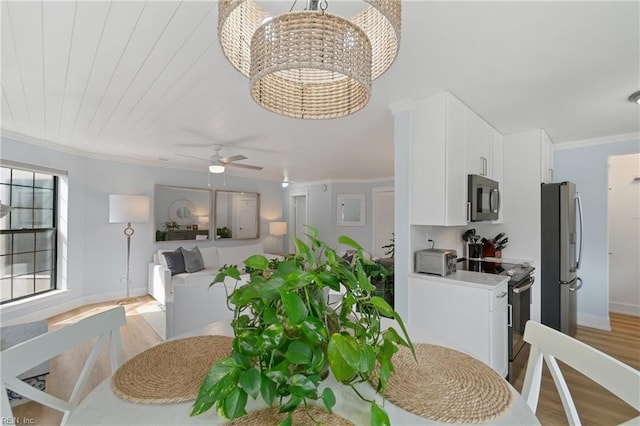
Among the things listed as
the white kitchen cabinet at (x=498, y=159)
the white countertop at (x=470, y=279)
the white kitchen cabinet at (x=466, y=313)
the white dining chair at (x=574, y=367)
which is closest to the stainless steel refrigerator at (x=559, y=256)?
the white kitchen cabinet at (x=498, y=159)

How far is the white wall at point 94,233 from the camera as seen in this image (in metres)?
3.60

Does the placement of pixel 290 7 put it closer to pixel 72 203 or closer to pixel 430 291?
pixel 430 291

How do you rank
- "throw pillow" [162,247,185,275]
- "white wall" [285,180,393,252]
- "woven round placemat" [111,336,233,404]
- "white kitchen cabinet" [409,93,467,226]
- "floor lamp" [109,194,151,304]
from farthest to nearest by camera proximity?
"white wall" [285,180,393,252] → "throw pillow" [162,247,185,275] → "floor lamp" [109,194,151,304] → "white kitchen cabinet" [409,93,467,226] → "woven round placemat" [111,336,233,404]

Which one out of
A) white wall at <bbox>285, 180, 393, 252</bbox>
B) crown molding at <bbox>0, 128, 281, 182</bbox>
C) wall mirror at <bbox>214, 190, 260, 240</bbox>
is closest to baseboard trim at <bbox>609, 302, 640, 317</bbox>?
white wall at <bbox>285, 180, 393, 252</bbox>

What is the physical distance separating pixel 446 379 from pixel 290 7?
5.14ft

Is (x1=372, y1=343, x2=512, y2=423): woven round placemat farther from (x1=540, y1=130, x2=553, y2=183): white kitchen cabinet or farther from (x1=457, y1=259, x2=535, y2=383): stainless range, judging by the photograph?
(x1=540, y1=130, x2=553, y2=183): white kitchen cabinet

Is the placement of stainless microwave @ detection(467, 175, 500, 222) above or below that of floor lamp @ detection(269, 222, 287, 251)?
above

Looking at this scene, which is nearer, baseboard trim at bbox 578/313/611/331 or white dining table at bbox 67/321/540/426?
white dining table at bbox 67/321/540/426

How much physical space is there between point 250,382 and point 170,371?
511 mm

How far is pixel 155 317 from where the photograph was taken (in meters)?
3.78

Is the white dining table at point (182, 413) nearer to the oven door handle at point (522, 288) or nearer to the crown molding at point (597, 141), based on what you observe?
the oven door handle at point (522, 288)

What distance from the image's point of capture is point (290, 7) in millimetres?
1310

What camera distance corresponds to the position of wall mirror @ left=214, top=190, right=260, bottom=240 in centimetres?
581

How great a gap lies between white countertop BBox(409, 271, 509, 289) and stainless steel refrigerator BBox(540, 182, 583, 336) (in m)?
1.10
